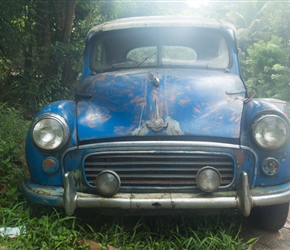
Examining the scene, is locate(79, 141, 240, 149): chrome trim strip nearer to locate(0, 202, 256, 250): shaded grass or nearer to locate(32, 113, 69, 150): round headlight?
locate(32, 113, 69, 150): round headlight

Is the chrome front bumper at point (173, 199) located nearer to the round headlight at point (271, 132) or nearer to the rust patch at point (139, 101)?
the round headlight at point (271, 132)

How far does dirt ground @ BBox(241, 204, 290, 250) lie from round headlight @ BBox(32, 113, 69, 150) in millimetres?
1522

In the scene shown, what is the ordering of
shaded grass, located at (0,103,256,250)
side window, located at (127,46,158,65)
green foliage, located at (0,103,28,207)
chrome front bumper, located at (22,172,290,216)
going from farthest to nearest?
side window, located at (127,46,158,65), green foliage, located at (0,103,28,207), shaded grass, located at (0,103,256,250), chrome front bumper, located at (22,172,290,216)

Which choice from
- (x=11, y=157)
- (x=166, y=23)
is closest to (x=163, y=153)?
(x=166, y=23)

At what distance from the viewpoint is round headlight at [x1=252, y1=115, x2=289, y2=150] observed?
7.97 feet

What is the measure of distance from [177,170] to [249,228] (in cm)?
95

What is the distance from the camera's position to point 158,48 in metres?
3.54

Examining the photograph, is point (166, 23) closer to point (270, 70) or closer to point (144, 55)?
point (144, 55)

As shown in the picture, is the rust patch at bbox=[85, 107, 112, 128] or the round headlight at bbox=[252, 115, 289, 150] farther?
the rust patch at bbox=[85, 107, 112, 128]

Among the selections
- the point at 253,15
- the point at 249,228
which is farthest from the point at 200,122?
the point at 253,15

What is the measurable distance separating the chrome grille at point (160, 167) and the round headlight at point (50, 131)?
25 cm

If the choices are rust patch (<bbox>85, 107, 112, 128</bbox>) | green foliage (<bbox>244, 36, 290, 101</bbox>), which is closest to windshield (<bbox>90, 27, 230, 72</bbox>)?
rust patch (<bbox>85, 107, 112, 128</bbox>)

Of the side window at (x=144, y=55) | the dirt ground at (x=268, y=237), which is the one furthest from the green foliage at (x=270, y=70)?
the dirt ground at (x=268, y=237)

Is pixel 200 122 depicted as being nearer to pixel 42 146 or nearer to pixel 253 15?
pixel 42 146
